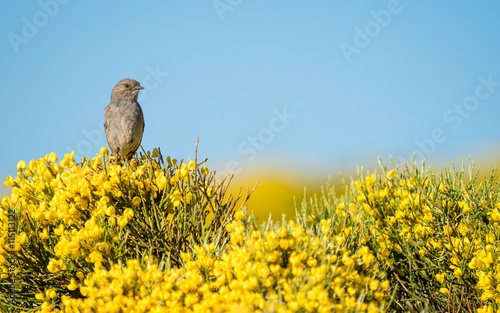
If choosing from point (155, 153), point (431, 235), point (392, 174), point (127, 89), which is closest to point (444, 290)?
point (431, 235)

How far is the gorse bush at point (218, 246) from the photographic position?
2982mm

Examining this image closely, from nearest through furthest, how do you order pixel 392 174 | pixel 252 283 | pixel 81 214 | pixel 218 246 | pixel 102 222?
pixel 252 283 < pixel 102 222 < pixel 218 246 < pixel 81 214 < pixel 392 174

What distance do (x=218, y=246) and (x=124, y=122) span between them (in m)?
4.04

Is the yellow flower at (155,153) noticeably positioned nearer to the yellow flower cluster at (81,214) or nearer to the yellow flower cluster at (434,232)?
the yellow flower cluster at (81,214)

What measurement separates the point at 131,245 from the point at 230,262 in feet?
3.48

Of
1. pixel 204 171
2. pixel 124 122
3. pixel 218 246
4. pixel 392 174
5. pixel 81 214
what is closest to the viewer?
pixel 218 246

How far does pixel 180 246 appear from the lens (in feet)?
12.4

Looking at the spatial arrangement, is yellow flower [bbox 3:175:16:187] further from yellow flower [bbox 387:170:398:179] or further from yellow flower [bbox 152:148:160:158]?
yellow flower [bbox 387:170:398:179]

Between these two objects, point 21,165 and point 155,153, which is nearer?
point 21,165

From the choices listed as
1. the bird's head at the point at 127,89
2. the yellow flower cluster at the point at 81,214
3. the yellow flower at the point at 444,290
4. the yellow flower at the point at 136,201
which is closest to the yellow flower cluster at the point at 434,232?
the yellow flower at the point at 444,290

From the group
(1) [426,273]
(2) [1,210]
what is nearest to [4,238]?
(2) [1,210]

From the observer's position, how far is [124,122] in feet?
23.8

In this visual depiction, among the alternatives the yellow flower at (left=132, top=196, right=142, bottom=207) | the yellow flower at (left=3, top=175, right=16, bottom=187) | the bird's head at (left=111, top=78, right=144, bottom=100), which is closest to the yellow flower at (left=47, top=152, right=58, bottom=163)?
the yellow flower at (left=3, top=175, right=16, bottom=187)

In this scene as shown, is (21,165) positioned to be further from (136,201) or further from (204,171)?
(204,171)
